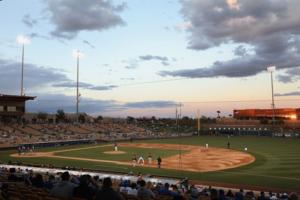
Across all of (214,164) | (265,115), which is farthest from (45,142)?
(265,115)

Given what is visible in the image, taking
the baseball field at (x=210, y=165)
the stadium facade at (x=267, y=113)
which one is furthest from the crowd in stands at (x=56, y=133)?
the stadium facade at (x=267, y=113)

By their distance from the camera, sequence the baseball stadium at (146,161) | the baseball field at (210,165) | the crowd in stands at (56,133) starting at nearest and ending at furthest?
1. the baseball stadium at (146,161)
2. the baseball field at (210,165)
3. the crowd in stands at (56,133)

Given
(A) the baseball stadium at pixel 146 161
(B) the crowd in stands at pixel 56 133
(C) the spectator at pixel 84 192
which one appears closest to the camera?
(C) the spectator at pixel 84 192

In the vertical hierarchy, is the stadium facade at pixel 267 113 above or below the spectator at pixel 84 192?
above

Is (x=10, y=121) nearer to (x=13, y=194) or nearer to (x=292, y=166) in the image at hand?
(x=292, y=166)

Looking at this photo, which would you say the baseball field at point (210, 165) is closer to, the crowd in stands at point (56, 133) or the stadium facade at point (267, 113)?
the crowd in stands at point (56, 133)

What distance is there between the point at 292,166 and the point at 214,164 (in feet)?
24.5

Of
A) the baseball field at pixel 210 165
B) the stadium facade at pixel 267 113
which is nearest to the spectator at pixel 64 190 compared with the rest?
the baseball field at pixel 210 165

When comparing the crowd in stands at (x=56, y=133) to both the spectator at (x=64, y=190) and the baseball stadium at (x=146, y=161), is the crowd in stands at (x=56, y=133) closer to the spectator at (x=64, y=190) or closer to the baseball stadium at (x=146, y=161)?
the baseball stadium at (x=146, y=161)

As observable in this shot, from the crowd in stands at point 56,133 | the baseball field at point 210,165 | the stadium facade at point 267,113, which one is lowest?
the baseball field at point 210,165

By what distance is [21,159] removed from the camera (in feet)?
143

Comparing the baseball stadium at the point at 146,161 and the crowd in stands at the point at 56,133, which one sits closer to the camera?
the baseball stadium at the point at 146,161

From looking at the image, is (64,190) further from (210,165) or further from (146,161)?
(146,161)

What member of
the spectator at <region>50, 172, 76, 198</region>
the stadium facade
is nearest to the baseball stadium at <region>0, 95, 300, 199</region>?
the spectator at <region>50, 172, 76, 198</region>
